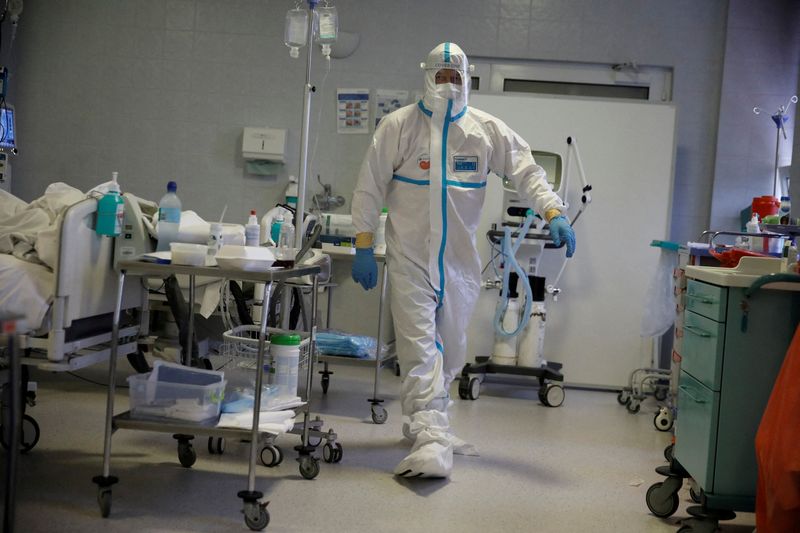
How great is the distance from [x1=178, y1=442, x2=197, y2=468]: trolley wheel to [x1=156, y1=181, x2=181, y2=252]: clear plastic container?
2.30 ft

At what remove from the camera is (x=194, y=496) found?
2801mm

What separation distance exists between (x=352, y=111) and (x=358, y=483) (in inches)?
123

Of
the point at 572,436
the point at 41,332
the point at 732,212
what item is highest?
the point at 732,212

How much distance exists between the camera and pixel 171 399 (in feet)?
8.79

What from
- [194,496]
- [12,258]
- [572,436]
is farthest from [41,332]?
[572,436]

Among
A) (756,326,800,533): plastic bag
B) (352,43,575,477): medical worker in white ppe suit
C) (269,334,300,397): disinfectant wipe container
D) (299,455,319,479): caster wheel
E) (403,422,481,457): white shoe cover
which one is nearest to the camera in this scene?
(756,326,800,533): plastic bag

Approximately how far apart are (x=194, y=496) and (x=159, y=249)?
87 cm

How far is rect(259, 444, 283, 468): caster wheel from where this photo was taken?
3.16 meters

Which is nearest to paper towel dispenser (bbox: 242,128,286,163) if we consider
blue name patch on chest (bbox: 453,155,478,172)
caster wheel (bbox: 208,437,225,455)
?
blue name patch on chest (bbox: 453,155,478,172)

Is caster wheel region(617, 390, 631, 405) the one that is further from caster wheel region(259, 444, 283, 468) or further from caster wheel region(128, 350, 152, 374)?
caster wheel region(128, 350, 152, 374)

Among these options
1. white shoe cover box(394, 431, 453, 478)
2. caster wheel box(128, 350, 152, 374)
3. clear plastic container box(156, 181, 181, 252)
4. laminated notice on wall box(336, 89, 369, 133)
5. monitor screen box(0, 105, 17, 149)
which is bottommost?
white shoe cover box(394, 431, 453, 478)

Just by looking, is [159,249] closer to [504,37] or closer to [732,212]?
[504,37]

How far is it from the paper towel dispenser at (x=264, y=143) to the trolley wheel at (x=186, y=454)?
2808 millimetres

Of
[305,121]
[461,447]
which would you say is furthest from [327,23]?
[461,447]
